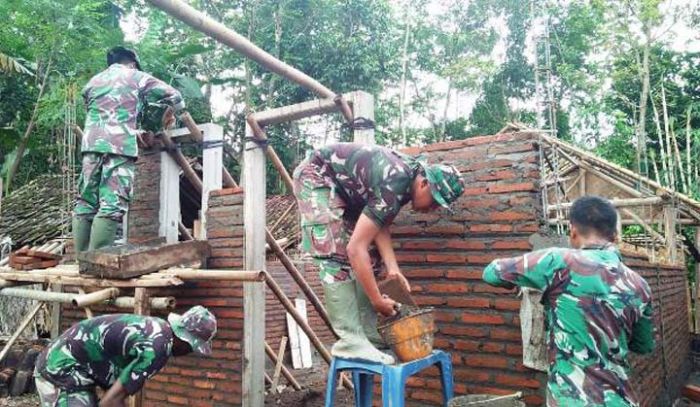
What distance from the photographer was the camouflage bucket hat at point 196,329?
354cm

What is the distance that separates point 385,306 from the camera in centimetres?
273

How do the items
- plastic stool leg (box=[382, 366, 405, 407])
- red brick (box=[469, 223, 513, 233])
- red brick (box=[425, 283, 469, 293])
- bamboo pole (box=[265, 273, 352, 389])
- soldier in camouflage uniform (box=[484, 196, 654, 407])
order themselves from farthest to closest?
bamboo pole (box=[265, 273, 352, 389]), red brick (box=[425, 283, 469, 293]), red brick (box=[469, 223, 513, 233]), plastic stool leg (box=[382, 366, 405, 407]), soldier in camouflage uniform (box=[484, 196, 654, 407])

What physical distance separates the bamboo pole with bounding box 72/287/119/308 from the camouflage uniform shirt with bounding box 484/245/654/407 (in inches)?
105

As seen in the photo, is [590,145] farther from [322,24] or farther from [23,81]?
[23,81]

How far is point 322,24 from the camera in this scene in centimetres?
1627

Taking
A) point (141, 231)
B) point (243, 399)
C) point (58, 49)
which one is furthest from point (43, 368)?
point (58, 49)

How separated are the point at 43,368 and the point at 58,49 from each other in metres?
9.41

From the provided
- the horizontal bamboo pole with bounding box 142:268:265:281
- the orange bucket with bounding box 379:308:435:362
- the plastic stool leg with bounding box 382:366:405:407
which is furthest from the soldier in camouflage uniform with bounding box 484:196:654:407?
the horizontal bamboo pole with bounding box 142:268:265:281

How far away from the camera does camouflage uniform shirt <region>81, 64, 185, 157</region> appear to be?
4374mm

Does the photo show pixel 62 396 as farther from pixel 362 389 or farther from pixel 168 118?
pixel 168 118

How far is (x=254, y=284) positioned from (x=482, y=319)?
1.98 m

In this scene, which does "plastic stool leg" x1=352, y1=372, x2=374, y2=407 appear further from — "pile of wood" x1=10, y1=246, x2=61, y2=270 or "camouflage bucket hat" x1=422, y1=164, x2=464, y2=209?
"pile of wood" x1=10, y1=246, x2=61, y2=270

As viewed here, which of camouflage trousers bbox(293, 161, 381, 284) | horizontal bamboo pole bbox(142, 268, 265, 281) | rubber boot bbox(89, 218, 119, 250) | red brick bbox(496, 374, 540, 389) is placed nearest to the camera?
camouflage trousers bbox(293, 161, 381, 284)

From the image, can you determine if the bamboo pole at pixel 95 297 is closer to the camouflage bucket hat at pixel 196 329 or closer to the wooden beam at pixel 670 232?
the camouflage bucket hat at pixel 196 329
